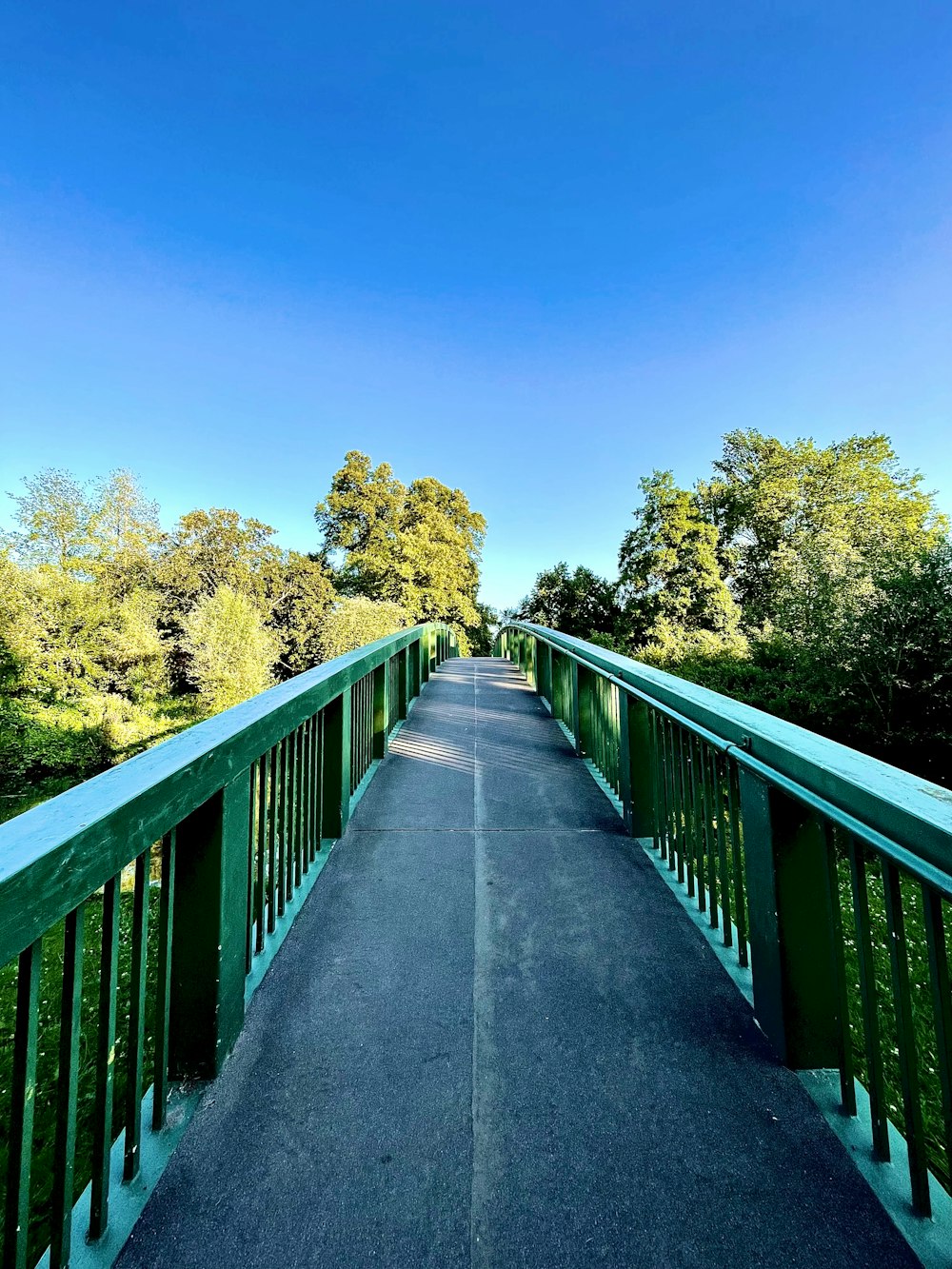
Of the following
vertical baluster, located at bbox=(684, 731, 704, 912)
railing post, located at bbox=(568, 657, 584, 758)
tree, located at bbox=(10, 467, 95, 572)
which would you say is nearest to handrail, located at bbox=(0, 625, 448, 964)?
→ vertical baluster, located at bbox=(684, 731, 704, 912)

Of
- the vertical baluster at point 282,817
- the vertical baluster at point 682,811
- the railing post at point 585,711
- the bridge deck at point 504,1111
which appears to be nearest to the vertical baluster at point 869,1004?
the bridge deck at point 504,1111

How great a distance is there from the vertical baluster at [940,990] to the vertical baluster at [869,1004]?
0.59 ft

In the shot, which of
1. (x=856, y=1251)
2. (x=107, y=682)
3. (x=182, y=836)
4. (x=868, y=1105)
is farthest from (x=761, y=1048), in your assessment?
(x=107, y=682)

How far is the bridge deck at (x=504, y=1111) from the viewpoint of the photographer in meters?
1.22

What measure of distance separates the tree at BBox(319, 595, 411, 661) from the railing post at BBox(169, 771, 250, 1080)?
2578cm

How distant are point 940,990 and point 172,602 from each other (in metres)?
34.1

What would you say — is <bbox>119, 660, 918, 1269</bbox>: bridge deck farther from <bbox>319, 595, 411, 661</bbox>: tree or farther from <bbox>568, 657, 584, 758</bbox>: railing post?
<bbox>319, 595, 411, 661</bbox>: tree

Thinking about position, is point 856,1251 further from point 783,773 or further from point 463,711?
point 463,711

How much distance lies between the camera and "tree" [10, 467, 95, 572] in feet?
86.2

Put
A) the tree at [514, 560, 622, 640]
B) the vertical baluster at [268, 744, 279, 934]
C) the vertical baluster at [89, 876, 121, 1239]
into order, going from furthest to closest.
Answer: the tree at [514, 560, 622, 640] < the vertical baluster at [268, 744, 279, 934] < the vertical baluster at [89, 876, 121, 1239]

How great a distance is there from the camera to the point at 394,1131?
146cm

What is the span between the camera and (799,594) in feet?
63.0

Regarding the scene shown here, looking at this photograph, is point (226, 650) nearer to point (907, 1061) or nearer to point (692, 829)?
point (692, 829)

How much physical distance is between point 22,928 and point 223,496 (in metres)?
40.0
